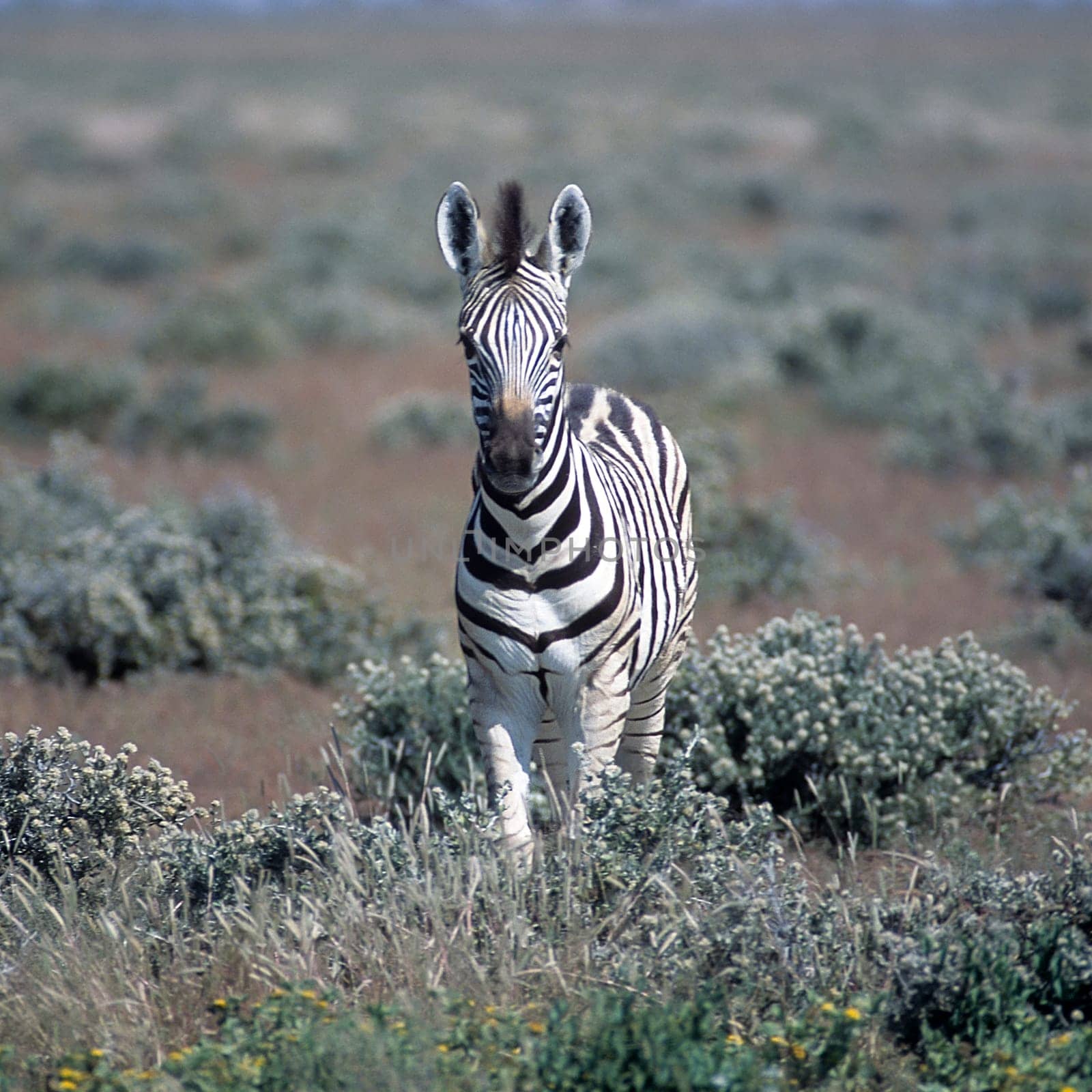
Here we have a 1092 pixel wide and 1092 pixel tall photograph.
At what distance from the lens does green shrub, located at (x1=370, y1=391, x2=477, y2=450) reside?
14.1 m

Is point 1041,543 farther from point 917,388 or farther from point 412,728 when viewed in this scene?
point 917,388

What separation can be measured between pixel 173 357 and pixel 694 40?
10741cm

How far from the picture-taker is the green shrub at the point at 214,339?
17.8m

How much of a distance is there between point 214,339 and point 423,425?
A: 4.94 meters

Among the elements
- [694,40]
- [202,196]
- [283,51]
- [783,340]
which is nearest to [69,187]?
[202,196]

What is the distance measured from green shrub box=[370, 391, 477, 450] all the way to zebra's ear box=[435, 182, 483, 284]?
9342 millimetres

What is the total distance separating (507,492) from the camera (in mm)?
4281

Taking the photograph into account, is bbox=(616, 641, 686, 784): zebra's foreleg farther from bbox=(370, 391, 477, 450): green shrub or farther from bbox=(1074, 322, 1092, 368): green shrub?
bbox=(1074, 322, 1092, 368): green shrub

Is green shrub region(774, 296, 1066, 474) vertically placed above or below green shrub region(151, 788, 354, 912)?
above

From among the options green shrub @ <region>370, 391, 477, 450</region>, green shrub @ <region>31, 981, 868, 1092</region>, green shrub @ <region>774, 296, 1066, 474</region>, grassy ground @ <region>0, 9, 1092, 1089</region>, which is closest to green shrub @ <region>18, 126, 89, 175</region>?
grassy ground @ <region>0, 9, 1092, 1089</region>

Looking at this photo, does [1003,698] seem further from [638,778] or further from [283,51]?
[283,51]

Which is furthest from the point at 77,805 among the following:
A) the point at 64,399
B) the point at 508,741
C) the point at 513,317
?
the point at 64,399

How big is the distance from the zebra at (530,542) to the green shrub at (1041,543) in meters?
5.32

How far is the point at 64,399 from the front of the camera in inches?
562
